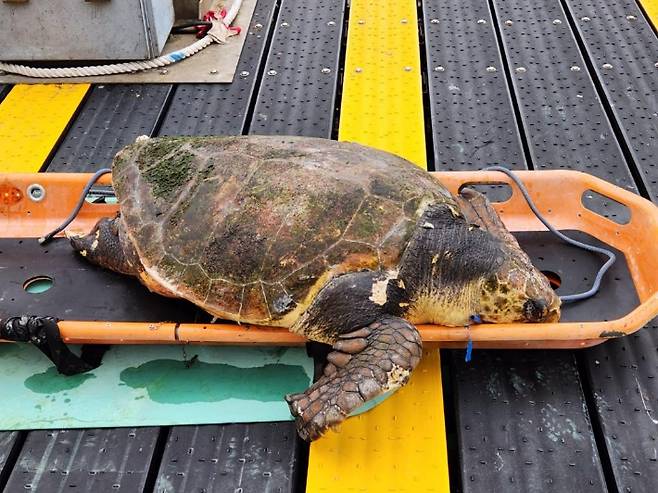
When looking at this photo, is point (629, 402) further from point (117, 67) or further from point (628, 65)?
point (117, 67)

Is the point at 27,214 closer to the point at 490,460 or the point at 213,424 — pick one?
the point at 213,424

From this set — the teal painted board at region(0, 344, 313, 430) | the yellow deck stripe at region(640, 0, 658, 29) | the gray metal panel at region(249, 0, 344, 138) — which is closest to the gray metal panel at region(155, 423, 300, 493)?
the teal painted board at region(0, 344, 313, 430)

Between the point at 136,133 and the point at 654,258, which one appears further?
the point at 136,133

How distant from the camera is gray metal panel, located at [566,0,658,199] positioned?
11.7 feet

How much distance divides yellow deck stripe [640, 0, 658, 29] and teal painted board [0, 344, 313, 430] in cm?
379

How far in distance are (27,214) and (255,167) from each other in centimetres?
123

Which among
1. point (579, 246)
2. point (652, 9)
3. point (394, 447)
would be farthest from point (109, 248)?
point (652, 9)

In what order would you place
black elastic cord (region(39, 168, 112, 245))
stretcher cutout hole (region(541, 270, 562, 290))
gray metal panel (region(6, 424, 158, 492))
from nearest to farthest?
gray metal panel (region(6, 424, 158, 492))
stretcher cutout hole (region(541, 270, 562, 290))
black elastic cord (region(39, 168, 112, 245))

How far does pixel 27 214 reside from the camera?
2.99 metres

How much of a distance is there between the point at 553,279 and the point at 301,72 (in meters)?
2.30

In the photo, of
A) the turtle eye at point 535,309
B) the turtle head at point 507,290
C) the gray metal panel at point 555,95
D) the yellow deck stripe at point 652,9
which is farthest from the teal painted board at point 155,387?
the yellow deck stripe at point 652,9

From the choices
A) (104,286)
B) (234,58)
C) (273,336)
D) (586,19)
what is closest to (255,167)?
(273,336)

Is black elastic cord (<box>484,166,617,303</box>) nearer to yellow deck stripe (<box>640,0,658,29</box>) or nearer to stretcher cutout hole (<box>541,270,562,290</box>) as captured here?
Result: stretcher cutout hole (<box>541,270,562,290</box>)

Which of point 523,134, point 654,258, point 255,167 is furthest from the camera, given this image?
point 523,134
